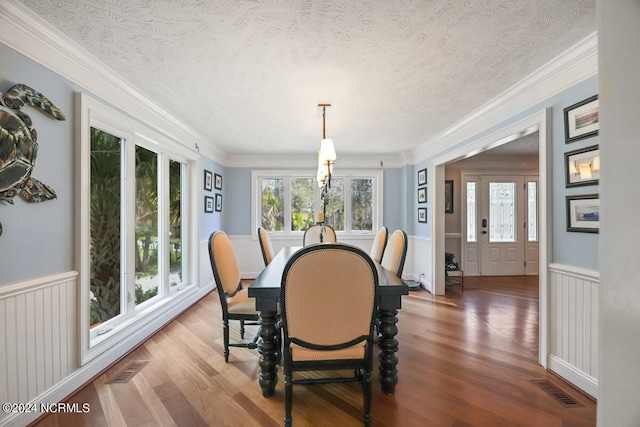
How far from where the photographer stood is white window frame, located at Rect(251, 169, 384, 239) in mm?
5453

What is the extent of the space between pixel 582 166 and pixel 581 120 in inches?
12.8

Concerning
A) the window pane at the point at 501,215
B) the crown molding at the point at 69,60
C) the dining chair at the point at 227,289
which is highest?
the crown molding at the point at 69,60

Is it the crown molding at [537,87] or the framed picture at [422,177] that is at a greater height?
the crown molding at [537,87]

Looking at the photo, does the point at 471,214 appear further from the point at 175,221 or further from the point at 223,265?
the point at 175,221

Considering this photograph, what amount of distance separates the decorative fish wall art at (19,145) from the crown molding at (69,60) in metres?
0.25

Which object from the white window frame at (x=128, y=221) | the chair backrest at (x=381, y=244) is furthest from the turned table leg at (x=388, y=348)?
the white window frame at (x=128, y=221)

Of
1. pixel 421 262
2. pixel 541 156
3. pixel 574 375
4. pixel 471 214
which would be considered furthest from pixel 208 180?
pixel 471 214

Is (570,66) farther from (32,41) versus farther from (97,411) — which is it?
(97,411)

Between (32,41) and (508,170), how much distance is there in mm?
6674

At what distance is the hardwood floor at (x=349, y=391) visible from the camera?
1.66 m

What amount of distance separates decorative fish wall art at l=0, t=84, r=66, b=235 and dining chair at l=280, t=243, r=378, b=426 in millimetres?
1549

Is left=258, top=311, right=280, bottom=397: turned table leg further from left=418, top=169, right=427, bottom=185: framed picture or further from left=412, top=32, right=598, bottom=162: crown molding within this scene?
left=418, top=169, right=427, bottom=185: framed picture

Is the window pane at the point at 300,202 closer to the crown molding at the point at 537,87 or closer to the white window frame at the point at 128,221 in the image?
the white window frame at the point at 128,221

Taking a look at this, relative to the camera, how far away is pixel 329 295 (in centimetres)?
149
